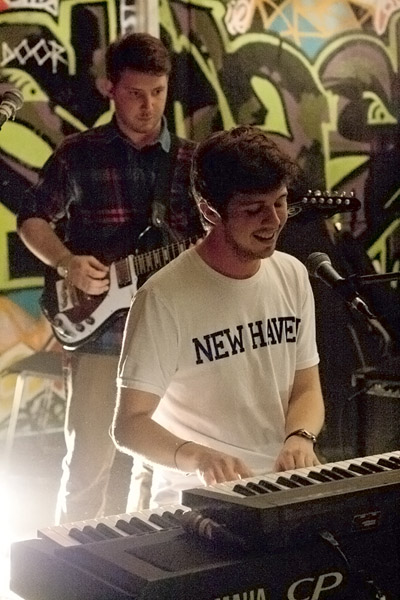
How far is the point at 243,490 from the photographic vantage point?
166cm

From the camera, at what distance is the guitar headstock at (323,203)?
3.20 metres

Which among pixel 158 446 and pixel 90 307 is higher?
pixel 90 307

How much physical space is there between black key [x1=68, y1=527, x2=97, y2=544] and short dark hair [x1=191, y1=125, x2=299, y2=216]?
0.91m

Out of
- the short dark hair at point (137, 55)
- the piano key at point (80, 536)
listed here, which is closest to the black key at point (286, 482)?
the piano key at point (80, 536)

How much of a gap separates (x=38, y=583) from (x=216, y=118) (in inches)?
118

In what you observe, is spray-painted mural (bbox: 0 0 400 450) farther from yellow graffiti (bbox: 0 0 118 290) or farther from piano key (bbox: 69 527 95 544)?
piano key (bbox: 69 527 95 544)

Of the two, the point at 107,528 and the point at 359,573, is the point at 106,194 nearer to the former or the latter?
the point at 107,528

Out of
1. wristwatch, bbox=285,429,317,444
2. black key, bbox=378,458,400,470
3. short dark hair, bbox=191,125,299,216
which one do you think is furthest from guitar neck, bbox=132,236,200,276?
black key, bbox=378,458,400,470

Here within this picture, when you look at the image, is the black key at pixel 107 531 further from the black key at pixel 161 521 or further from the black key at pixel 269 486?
the black key at pixel 269 486

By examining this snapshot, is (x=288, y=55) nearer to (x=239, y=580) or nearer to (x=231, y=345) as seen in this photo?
(x=231, y=345)

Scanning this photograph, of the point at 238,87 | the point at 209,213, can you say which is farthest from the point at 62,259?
the point at 209,213

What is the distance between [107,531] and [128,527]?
0.04 m

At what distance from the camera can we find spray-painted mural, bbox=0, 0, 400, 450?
379 cm

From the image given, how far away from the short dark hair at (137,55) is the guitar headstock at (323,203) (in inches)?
35.9
